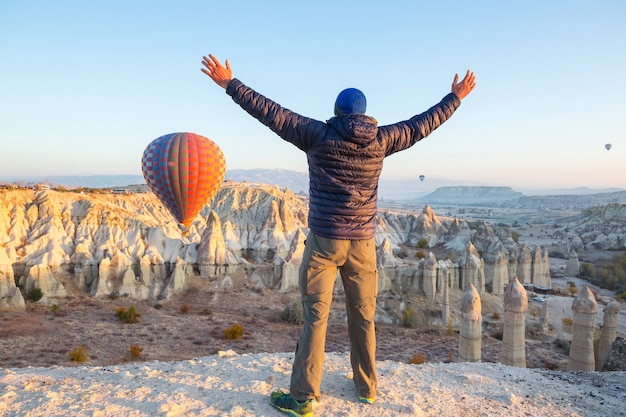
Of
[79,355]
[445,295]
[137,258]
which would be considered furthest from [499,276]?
[79,355]

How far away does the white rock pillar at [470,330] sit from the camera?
11773mm

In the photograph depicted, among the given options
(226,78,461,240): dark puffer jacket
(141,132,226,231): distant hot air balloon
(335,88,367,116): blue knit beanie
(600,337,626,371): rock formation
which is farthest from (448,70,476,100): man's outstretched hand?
(141,132,226,231): distant hot air balloon

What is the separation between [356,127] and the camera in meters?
3.30

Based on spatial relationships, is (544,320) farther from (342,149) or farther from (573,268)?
(342,149)

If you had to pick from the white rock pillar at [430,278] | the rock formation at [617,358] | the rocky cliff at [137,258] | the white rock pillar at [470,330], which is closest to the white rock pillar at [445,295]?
the rocky cliff at [137,258]

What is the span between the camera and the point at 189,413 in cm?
347

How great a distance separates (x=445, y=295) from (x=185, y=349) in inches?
629

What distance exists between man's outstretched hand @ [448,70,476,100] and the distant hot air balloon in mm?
10357

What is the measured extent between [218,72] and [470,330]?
1113cm

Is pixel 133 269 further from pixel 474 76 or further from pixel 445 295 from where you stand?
pixel 474 76

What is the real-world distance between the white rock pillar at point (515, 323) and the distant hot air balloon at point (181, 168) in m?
9.94

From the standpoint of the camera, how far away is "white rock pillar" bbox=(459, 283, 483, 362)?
11773 mm

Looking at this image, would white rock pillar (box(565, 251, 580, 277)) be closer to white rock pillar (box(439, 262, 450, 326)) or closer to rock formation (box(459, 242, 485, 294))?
rock formation (box(459, 242, 485, 294))

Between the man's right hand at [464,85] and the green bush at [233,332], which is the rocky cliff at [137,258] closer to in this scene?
the green bush at [233,332]
